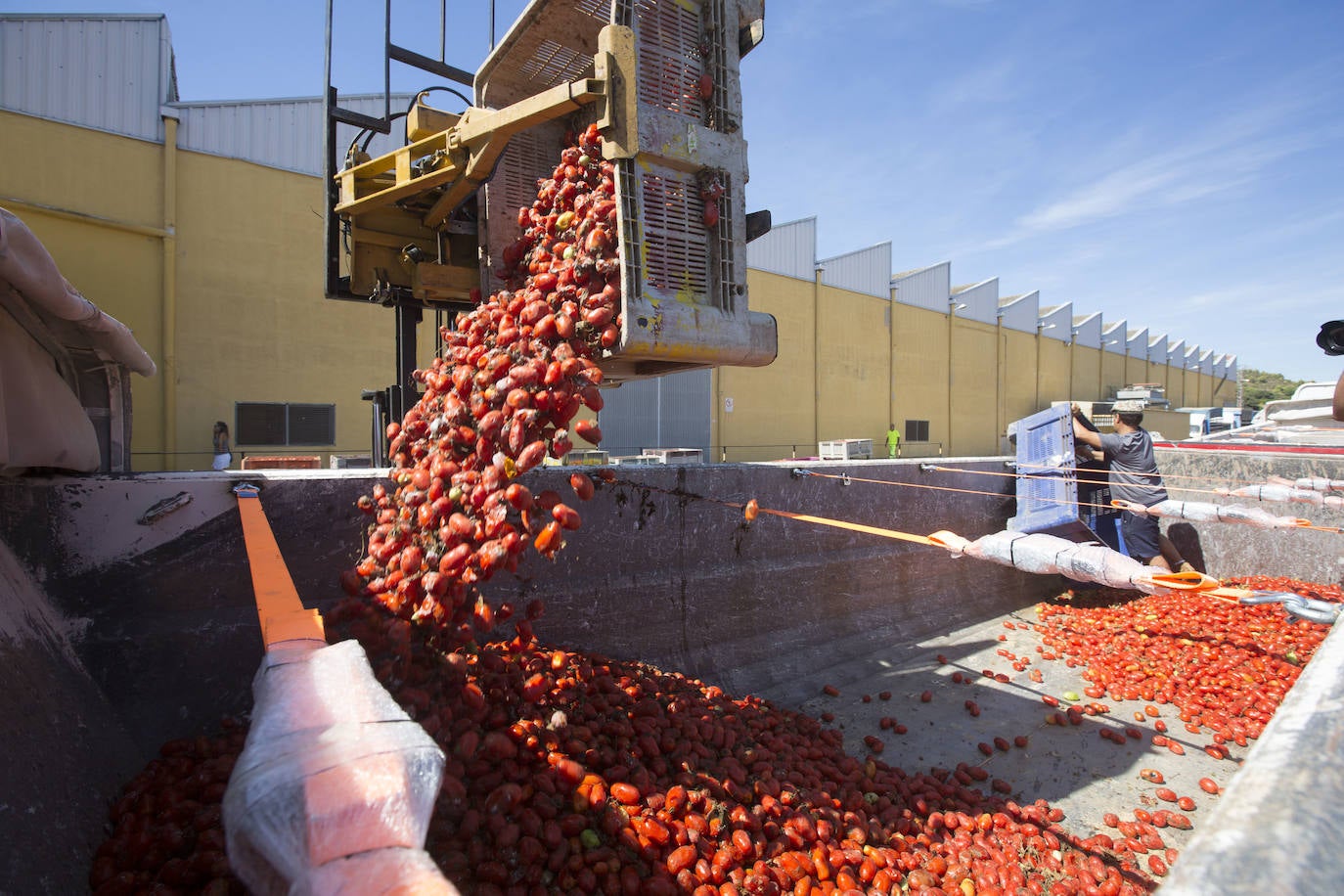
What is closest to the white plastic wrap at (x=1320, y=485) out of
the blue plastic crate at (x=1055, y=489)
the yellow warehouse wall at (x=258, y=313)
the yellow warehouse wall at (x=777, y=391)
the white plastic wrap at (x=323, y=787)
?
the blue plastic crate at (x=1055, y=489)

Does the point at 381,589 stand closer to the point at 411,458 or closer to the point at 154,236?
the point at 411,458

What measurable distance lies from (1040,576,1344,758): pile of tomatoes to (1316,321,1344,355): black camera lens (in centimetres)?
160

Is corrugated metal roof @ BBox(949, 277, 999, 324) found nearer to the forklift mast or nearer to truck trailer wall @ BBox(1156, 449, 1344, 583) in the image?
truck trailer wall @ BBox(1156, 449, 1344, 583)

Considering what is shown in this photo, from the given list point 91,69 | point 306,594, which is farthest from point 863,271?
point 306,594

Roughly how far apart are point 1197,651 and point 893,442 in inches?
759

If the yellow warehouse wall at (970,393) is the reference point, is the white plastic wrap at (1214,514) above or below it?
below

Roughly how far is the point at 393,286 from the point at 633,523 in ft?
6.37

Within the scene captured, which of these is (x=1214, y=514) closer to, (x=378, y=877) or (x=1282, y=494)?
(x=1282, y=494)

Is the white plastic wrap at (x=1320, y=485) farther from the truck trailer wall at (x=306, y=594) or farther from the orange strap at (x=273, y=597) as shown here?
the orange strap at (x=273, y=597)

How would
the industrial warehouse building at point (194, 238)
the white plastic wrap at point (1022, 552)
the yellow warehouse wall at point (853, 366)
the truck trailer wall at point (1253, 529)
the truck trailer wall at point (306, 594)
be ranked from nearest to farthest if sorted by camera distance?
the truck trailer wall at point (306, 594) → the white plastic wrap at point (1022, 552) → the truck trailer wall at point (1253, 529) → the industrial warehouse building at point (194, 238) → the yellow warehouse wall at point (853, 366)

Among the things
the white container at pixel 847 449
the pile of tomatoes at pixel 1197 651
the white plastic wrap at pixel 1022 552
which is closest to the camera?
the white plastic wrap at pixel 1022 552

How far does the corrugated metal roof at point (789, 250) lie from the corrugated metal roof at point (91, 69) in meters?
13.6

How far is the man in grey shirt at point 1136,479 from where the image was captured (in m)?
5.70

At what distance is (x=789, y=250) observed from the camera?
2081cm
